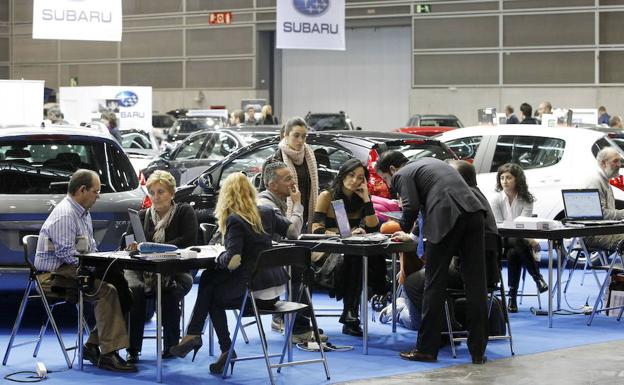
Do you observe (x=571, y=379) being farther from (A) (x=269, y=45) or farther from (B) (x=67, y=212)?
(A) (x=269, y=45)

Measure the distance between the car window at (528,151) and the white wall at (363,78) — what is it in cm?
2259

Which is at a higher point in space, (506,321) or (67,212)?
(67,212)

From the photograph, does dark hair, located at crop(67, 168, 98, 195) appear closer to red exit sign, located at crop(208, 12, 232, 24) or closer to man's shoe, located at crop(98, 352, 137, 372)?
man's shoe, located at crop(98, 352, 137, 372)

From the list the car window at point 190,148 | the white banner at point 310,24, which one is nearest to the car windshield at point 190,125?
the white banner at point 310,24

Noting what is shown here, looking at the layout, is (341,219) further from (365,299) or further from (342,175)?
(342,175)

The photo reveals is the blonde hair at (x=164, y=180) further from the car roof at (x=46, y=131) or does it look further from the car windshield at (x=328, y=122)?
the car windshield at (x=328, y=122)

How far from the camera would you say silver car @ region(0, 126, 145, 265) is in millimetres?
8945

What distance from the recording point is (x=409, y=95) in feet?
117

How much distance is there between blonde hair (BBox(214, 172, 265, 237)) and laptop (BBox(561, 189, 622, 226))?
12.0 ft

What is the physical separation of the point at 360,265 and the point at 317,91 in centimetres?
2858

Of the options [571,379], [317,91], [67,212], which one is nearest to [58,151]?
[67,212]

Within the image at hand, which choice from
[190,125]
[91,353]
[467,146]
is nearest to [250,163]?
[467,146]

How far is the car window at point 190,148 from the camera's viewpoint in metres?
17.2

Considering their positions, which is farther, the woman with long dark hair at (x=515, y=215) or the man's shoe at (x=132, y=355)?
the woman with long dark hair at (x=515, y=215)
